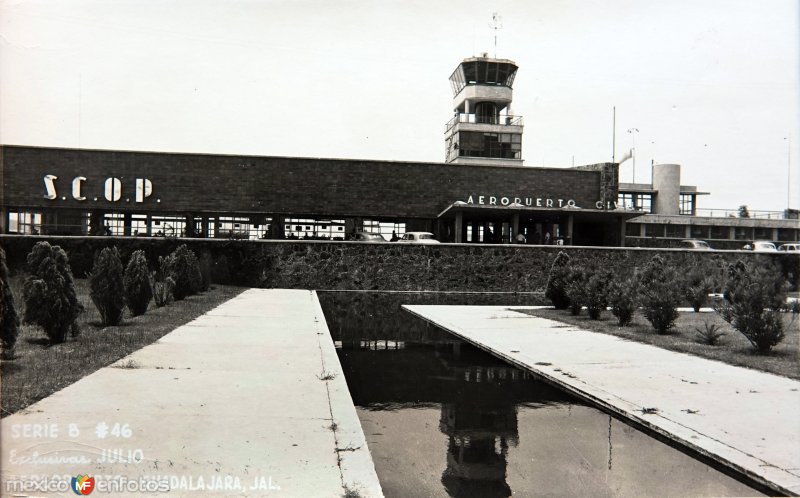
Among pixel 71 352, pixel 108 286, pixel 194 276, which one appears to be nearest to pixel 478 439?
pixel 71 352

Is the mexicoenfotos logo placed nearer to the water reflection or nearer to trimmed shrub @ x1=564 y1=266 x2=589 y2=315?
the water reflection

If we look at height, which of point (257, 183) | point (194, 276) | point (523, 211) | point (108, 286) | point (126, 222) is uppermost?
point (257, 183)

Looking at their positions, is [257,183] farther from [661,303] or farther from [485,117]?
[485,117]

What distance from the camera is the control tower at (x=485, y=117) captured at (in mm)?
62312

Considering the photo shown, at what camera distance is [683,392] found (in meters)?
7.33

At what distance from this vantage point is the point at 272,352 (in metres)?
9.24

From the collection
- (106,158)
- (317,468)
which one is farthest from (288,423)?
(106,158)

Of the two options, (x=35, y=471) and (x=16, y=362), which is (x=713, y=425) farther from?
(x=16, y=362)

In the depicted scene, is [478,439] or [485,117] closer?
[478,439]

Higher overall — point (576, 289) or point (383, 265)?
point (383, 265)

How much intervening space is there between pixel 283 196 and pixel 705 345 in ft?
93.0

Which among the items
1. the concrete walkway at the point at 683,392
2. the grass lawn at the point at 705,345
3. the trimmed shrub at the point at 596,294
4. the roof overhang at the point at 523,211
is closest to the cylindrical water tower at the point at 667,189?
the roof overhang at the point at 523,211

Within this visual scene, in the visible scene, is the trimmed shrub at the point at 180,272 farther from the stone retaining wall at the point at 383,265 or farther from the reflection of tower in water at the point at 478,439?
the reflection of tower in water at the point at 478,439

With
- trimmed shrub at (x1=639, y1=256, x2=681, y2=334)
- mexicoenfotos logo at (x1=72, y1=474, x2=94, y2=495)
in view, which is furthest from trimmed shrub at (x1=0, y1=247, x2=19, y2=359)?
trimmed shrub at (x1=639, y1=256, x2=681, y2=334)
